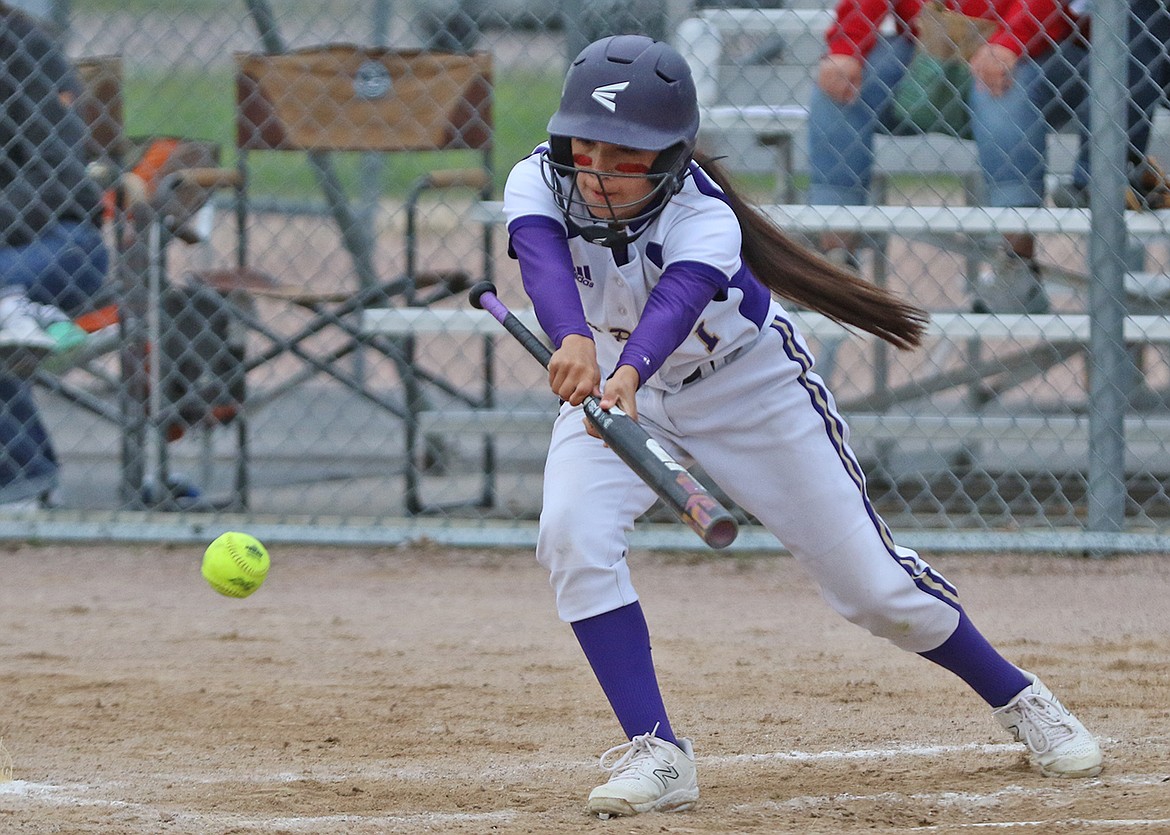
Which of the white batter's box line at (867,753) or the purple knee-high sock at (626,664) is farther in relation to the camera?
the white batter's box line at (867,753)

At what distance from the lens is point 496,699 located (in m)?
3.48

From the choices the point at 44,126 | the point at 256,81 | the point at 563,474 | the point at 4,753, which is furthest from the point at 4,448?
the point at 563,474

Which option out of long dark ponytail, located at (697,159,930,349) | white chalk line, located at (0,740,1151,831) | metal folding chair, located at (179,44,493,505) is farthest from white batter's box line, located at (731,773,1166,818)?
metal folding chair, located at (179,44,493,505)

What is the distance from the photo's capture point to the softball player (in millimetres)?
2520

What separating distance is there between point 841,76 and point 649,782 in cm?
292

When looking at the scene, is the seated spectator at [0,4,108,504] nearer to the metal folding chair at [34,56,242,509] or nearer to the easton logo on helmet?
the metal folding chair at [34,56,242,509]

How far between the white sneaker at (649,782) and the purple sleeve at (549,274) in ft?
2.36

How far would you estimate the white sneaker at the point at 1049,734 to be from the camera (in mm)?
2777

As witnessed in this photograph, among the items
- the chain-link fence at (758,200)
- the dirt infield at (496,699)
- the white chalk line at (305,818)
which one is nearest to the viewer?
the white chalk line at (305,818)

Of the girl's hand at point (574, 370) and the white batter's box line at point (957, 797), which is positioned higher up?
the girl's hand at point (574, 370)

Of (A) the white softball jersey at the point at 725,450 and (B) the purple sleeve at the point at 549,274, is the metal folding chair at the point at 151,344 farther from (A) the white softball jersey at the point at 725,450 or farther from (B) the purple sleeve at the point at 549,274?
(B) the purple sleeve at the point at 549,274

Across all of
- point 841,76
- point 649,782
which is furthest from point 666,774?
point 841,76

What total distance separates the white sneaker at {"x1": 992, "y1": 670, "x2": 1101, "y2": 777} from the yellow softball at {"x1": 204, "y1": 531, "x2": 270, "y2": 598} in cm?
188

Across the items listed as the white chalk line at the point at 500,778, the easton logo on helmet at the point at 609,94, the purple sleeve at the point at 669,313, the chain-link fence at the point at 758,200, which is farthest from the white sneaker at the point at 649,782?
the chain-link fence at the point at 758,200
